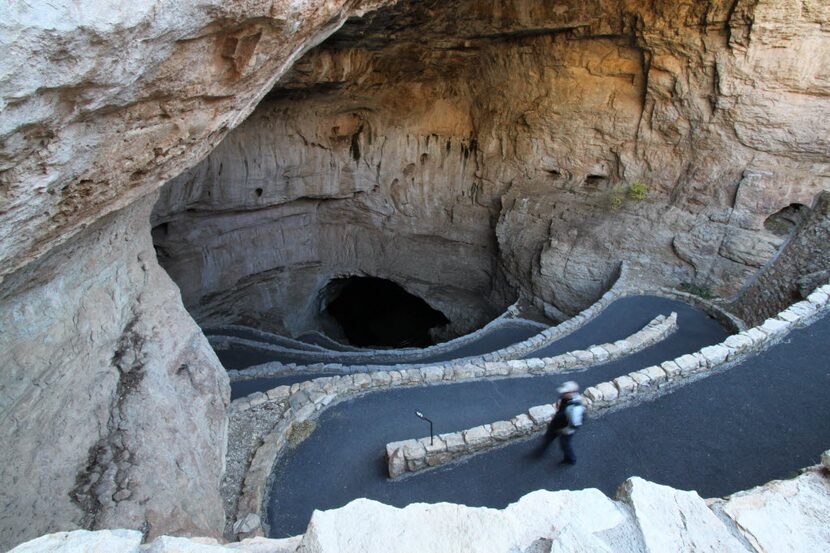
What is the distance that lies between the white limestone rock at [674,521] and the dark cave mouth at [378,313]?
52.2ft

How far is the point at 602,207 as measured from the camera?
12781 millimetres

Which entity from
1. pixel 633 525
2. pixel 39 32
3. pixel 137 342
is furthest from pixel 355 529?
pixel 137 342

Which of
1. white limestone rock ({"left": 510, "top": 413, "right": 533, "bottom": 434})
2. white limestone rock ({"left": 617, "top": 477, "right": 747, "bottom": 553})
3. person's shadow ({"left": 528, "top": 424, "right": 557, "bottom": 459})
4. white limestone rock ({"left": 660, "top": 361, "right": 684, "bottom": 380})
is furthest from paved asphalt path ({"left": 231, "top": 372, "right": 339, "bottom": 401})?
white limestone rock ({"left": 617, "top": 477, "right": 747, "bottom": 553})

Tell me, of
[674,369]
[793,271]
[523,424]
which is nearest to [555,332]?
[674,369]

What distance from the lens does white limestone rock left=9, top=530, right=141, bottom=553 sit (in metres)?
2.41

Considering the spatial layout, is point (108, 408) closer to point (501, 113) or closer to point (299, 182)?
point (299, 182)

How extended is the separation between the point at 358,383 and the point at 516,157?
956 centimetres

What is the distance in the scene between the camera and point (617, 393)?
258 inches

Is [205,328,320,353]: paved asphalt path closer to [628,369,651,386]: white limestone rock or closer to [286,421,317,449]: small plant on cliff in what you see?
[286,421,317,449]: small plant on cliff

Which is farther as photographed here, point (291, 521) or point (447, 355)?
point (447, 355)

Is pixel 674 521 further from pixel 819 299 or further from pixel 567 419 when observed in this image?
pixel 819 299

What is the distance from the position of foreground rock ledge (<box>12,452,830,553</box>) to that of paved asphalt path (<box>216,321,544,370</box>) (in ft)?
26.3

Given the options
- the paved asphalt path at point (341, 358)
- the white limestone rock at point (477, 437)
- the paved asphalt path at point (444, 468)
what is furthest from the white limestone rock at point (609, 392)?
the paved asphalt path at point (341, 358)

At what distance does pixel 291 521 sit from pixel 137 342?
8.98 ft
